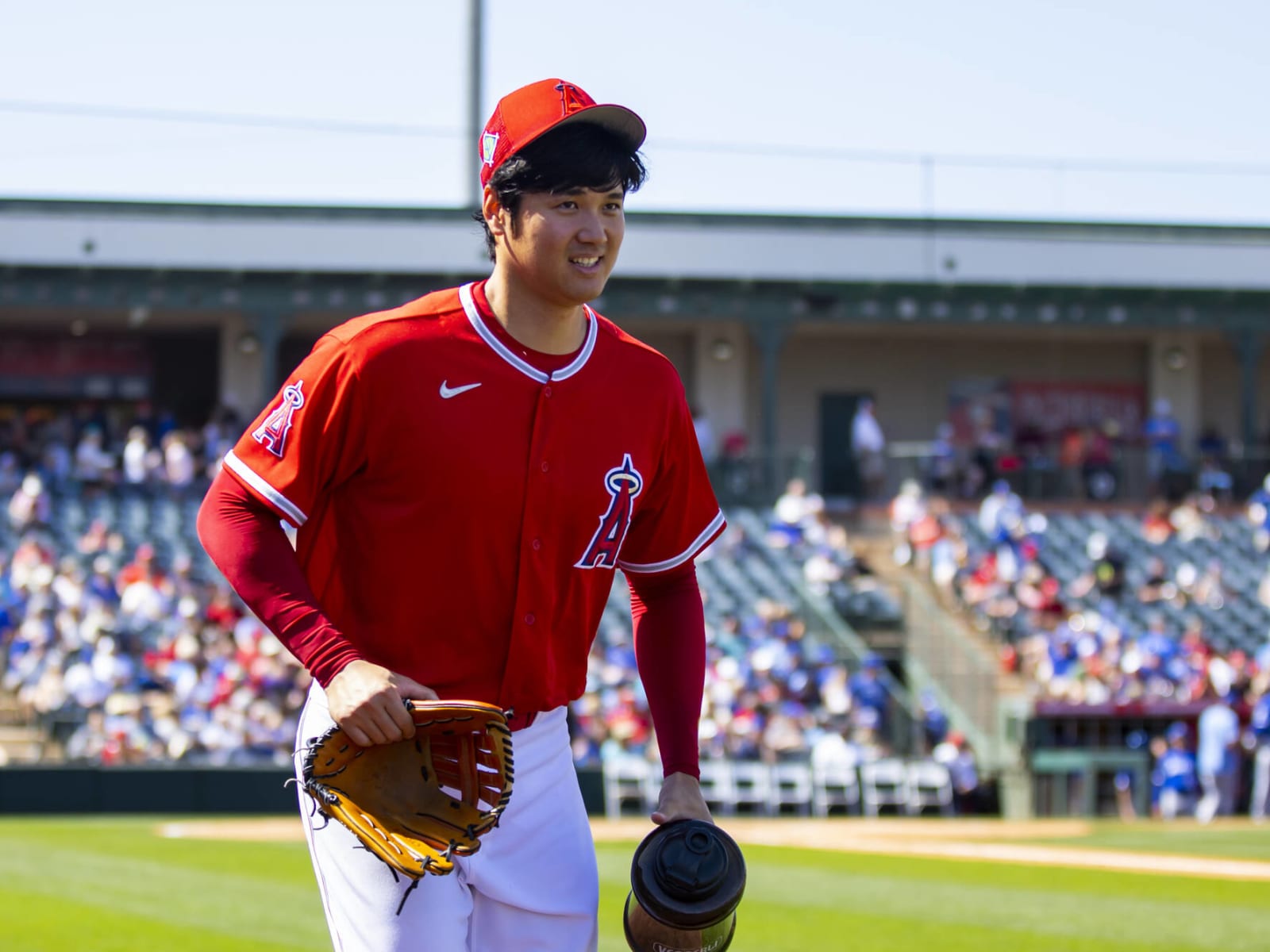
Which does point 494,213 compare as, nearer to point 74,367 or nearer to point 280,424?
point 280,424

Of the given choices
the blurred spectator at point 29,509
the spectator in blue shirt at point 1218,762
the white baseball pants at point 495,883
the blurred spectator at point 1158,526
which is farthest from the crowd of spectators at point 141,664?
the white baseball pants at point 495,883

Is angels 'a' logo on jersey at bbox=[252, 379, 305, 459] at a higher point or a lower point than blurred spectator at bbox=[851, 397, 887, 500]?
lower

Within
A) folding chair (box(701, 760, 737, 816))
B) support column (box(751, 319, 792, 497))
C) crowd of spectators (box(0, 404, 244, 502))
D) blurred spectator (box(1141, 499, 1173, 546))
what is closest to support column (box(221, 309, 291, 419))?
crowd of spectators (box(0, 404, 244, 502))

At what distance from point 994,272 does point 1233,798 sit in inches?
530

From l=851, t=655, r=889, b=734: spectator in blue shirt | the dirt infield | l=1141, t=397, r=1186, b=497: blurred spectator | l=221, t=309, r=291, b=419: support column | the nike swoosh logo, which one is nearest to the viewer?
the nike swoosh logo

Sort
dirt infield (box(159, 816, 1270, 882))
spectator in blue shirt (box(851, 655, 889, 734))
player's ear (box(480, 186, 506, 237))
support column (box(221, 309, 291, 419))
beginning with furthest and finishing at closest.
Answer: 1. support column (box(221, 309, 291, 419))
2. spectator in blue shirt (box(851, 655, 889, 734))
3. dirt infield (box(159, 816, 1270, 882))
4. player's ear (box(480, 186, 506, 237))

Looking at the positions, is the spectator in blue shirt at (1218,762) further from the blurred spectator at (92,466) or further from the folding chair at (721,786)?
the blurred spectator at (92,466)

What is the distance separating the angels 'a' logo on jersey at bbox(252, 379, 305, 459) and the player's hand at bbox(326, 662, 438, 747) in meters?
0.40

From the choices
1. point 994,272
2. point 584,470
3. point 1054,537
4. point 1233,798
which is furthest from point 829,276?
point 584,470

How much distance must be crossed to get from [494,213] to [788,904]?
22.7ft

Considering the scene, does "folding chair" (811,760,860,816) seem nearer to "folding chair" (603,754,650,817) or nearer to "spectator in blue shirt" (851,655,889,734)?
"spectator in blue shirt" (851,655,889,734)

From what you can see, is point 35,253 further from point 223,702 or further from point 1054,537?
point 1054,537

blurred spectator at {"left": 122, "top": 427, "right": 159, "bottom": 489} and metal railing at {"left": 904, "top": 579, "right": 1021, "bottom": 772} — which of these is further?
blurred spectator at {"left": 122, "top": 427, "right": 159, "bottom": 489}

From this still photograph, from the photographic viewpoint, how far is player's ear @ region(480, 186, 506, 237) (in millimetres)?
2984
